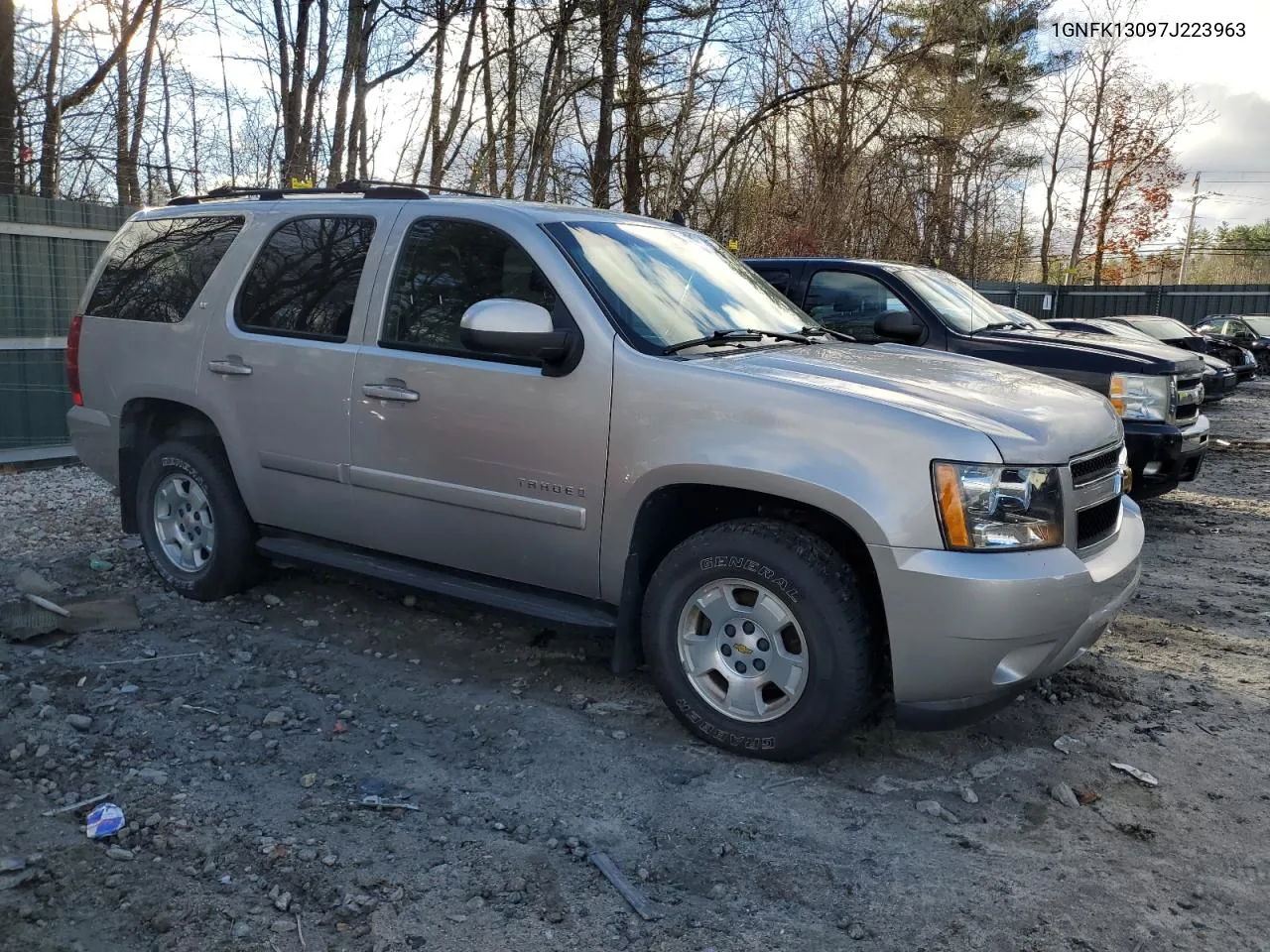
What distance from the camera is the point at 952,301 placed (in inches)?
306

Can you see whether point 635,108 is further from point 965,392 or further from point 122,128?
point 965,392

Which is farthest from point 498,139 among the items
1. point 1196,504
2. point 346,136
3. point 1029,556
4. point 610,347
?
point 1029,556

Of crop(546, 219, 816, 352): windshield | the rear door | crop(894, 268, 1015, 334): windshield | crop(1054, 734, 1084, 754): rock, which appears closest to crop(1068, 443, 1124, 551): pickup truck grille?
crop(1054, 734, 1084, 754): rock

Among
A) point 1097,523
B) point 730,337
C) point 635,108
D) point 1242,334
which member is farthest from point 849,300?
point 1242,334

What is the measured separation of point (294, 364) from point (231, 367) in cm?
41

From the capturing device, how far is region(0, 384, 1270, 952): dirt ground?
270 cm

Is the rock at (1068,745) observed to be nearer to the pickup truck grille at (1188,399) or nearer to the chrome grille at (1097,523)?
the chrome grille at (1097,523)

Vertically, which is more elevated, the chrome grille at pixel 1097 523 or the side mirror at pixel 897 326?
the side mirror at pixel 897 326

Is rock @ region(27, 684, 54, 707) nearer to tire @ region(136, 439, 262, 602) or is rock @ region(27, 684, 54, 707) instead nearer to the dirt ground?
the dirt ground

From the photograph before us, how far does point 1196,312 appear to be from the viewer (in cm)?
3231

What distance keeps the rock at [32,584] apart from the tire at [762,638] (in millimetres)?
3234

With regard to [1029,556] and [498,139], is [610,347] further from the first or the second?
[498,139]

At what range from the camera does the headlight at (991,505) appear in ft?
10.4

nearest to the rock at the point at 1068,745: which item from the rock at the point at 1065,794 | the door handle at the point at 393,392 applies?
the rock at the point at 1065,794
